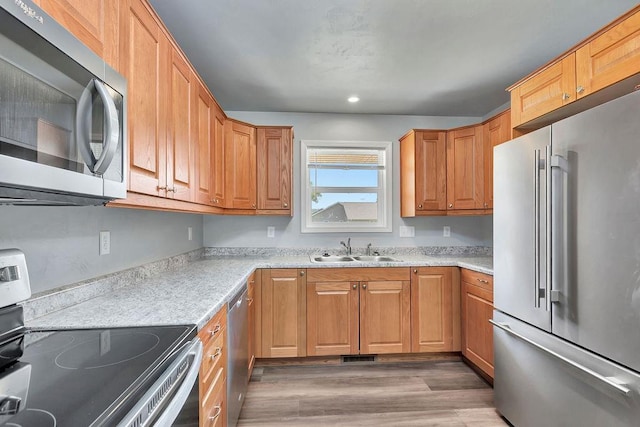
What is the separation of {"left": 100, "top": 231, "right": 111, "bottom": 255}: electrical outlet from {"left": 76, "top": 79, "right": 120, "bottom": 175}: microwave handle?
85 cm

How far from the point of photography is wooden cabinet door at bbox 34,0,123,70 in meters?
0.81

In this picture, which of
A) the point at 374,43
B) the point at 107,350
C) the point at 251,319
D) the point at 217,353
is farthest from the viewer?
the point at 251,319

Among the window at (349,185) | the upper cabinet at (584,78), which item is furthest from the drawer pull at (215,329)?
the upper cabinet at (584,78)

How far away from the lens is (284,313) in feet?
8.17

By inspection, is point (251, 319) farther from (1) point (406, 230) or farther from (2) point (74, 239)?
(1) point (406, 230)

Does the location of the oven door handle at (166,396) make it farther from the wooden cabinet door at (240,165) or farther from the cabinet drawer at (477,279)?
the cabinet drawer at (477,279)

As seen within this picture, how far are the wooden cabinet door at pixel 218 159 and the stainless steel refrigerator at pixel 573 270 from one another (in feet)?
6.68

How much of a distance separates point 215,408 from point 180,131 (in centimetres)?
141

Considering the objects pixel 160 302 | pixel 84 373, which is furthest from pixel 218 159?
pixel 84 373

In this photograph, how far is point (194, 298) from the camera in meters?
1.33

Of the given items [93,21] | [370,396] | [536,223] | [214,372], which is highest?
[93,21]

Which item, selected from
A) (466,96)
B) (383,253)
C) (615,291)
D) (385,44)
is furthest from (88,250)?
(466,96)

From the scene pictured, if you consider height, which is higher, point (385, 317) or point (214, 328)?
point (214, 328)

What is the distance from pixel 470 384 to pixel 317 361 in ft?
4.09
